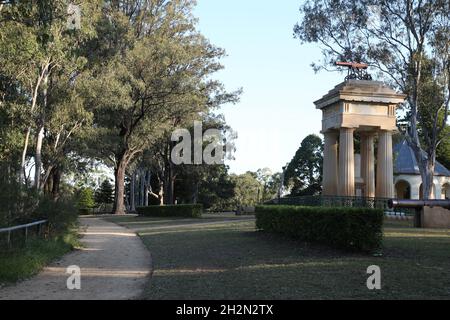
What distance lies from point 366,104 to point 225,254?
1671 centimetres

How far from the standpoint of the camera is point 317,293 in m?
8.68

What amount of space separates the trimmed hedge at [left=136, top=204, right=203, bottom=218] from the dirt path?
22119mm

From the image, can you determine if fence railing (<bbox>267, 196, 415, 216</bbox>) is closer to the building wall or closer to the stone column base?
the stone column base

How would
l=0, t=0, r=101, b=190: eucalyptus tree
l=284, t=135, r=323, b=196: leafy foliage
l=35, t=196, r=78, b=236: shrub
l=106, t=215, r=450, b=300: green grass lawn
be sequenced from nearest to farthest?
l=106, t=215, r=450, b=300: green grass lawn, l=0, t=0, r=101, b=190: eucalyptus tree, l=35, t=196, r=78, b=236: shrub, l=284, t=135, r=323, b=196: leafy foliage

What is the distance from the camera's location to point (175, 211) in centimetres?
4219

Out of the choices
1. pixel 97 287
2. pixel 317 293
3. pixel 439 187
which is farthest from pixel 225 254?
pixel 439 187

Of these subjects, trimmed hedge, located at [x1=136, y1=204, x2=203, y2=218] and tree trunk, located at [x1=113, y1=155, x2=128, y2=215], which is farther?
tree trunk, located at [x1=113, y1=155, x2=128, y2=215]

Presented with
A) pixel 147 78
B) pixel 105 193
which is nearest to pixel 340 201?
pixel 147 78

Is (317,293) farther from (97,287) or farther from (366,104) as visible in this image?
(366,104)

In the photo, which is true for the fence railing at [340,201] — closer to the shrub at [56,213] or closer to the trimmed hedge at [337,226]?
the trimmed hedge at [337,226]

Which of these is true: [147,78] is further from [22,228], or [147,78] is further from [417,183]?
[417,183]

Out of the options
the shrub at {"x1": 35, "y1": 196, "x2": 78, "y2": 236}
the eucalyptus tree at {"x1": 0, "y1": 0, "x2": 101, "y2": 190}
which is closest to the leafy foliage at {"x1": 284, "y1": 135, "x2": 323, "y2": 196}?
the eucalyptus tree at {"x1": 0, "y1": 0, "x2": 101, "y2": 190}

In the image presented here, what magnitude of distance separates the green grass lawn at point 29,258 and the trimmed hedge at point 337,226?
24.2 feet

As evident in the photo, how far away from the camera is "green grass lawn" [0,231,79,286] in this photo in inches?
Answer: 433
